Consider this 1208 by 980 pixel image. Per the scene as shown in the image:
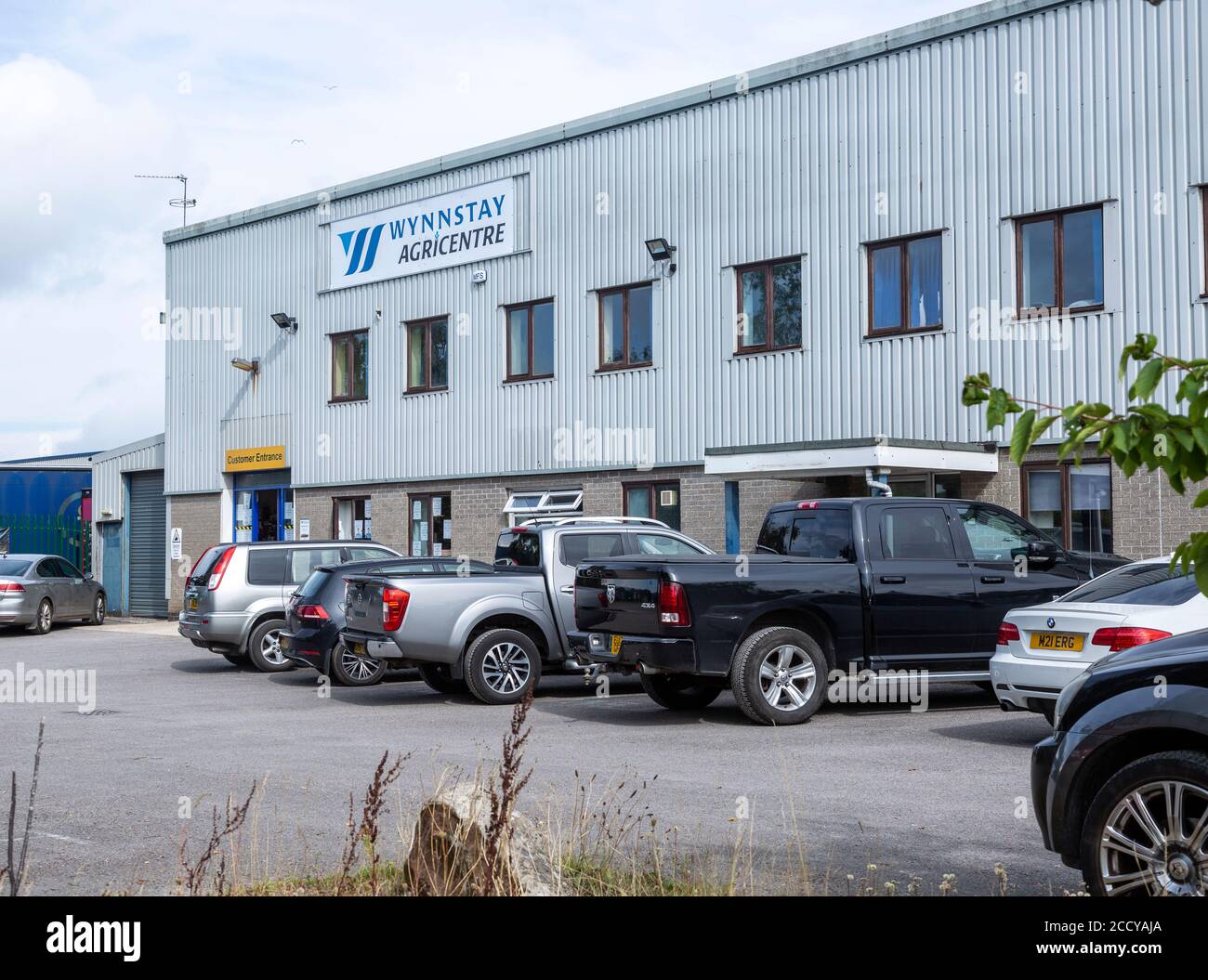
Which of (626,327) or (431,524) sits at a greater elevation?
(626,327)

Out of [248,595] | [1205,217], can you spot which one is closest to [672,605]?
[248,595]

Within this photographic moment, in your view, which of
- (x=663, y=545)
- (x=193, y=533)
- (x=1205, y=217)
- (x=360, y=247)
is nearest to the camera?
(x=663, y=545)

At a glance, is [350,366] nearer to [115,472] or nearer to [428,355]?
[428,355]

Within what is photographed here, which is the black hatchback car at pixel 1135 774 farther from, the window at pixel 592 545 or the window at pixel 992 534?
the window at pixel 592 545

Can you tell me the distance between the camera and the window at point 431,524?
2869 cm

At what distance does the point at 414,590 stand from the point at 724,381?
9740 mm

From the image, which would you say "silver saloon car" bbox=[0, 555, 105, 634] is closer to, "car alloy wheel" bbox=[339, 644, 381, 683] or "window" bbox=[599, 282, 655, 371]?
"window" bbox=[599, 282, 655, 371]

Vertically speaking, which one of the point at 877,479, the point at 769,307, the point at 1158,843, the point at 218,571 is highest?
the point at 769,307

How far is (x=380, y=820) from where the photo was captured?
27.4 feet

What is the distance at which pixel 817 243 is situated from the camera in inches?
894

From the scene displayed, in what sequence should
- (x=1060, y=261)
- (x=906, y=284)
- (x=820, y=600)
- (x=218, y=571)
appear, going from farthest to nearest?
1. (x=906, y=284)
2. (x=218, y=571)
3. (x=1060, y=261)
4. (x=820, y=600)

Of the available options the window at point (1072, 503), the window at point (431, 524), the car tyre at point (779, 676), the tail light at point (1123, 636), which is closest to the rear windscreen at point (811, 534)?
the car tyre at point (779, 676)

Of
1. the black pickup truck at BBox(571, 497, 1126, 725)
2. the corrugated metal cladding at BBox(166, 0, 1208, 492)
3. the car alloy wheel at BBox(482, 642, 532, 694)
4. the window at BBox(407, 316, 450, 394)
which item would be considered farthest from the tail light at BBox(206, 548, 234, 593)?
the window at BBox(407, 316, 450, 394)

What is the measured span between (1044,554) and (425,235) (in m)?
17.5
